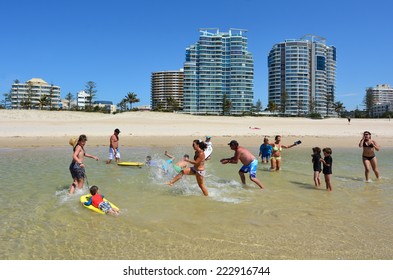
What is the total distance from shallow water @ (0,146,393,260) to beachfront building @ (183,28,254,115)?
11725 cm

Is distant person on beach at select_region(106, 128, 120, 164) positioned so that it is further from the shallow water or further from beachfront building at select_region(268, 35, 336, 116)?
beachfront building at select_region(268, 35, 336, 116)

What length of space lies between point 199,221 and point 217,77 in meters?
125

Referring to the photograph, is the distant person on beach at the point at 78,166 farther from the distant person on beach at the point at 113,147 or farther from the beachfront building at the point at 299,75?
the beachfront building at the point at 299,75

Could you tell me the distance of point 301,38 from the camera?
6166 inches

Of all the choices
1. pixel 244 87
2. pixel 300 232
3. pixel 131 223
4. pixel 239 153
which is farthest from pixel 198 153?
pixel 244 87

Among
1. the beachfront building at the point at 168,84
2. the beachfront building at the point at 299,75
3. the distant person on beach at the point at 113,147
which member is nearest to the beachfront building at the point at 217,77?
the beachfront building at the point at 299,75

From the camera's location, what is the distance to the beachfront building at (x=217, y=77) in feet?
417

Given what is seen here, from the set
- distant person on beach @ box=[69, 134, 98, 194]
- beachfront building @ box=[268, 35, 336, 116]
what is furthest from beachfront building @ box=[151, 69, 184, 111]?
distant person on beach @ box=[69, 134, 98, 194]

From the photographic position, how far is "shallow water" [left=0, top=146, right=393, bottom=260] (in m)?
5.04

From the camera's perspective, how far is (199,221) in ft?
21.4

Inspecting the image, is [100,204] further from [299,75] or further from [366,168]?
[299,75]

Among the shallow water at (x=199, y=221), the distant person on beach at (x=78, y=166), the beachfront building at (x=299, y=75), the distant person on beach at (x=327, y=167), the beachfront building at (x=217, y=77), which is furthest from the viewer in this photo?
the beachfront building at (x=299, y=75)

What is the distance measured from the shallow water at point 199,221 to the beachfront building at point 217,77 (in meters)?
117
